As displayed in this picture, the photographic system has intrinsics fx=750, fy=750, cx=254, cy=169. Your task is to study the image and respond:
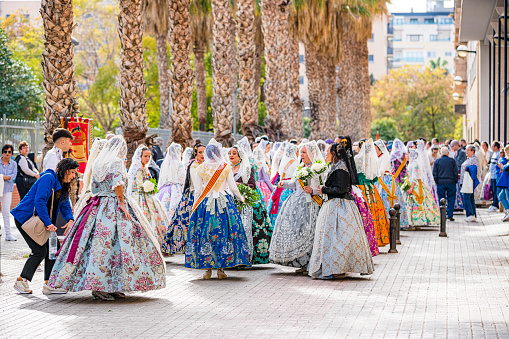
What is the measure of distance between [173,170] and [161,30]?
22269 millimetres

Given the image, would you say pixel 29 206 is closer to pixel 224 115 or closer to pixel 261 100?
pixel 224 115

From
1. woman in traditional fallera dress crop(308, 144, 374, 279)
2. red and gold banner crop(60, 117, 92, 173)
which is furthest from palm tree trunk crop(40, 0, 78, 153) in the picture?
woman in traditional fallera dress crop(308, 144, 374, 279)

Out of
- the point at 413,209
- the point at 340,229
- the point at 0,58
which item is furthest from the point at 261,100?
the point at 340,229

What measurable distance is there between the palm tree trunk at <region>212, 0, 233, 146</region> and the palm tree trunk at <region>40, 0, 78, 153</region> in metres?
8.58

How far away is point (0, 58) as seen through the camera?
38.5m

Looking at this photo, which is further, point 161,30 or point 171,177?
point 161,30

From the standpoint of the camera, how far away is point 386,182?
1645 centimetres

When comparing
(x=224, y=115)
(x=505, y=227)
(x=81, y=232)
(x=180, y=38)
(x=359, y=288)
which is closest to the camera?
(x=81, y=232)

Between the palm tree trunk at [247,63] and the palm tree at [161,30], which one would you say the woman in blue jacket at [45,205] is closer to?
the palm tree trunk at [247,63]

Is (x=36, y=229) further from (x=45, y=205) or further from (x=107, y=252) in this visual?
(x=107, y=252)

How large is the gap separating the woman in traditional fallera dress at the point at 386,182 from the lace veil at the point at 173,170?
4.06m

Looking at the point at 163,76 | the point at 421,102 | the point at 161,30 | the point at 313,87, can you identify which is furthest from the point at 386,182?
the point at 421,102

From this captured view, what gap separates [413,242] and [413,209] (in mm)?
2769

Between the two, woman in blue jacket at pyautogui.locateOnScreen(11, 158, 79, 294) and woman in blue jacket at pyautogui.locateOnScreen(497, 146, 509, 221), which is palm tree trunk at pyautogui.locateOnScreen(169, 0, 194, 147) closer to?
woman in blue jacket at pyautogui.locateOnScreen(497, 146, 509, 221)
